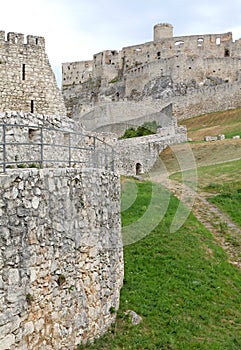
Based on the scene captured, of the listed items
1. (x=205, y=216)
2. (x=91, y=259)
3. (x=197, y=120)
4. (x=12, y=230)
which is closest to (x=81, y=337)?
(x=91, y=259)

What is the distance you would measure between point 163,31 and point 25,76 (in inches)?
2910

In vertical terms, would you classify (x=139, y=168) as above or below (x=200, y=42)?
below

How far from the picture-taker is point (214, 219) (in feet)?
58.7

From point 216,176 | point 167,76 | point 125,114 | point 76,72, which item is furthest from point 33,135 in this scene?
point 76,72

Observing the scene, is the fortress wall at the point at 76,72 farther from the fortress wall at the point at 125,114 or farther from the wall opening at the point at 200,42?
the fortress wall at the point at 125,114

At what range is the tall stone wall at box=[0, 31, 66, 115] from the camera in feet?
40.3

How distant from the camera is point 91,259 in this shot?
A: 894 centimetres

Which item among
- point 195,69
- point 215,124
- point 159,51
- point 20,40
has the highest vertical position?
point 159,51

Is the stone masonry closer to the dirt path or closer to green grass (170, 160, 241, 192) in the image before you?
green grass (170, 160, 241, 192)

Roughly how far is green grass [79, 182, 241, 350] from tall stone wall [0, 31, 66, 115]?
5.12m

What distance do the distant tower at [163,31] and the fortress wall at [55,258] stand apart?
251 feet

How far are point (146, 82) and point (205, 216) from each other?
55368 millimetres

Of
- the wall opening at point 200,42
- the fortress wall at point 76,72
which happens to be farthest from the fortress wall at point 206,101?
the fortress wall at point 76,72

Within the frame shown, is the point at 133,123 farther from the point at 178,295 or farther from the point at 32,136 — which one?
the point at 32,136
